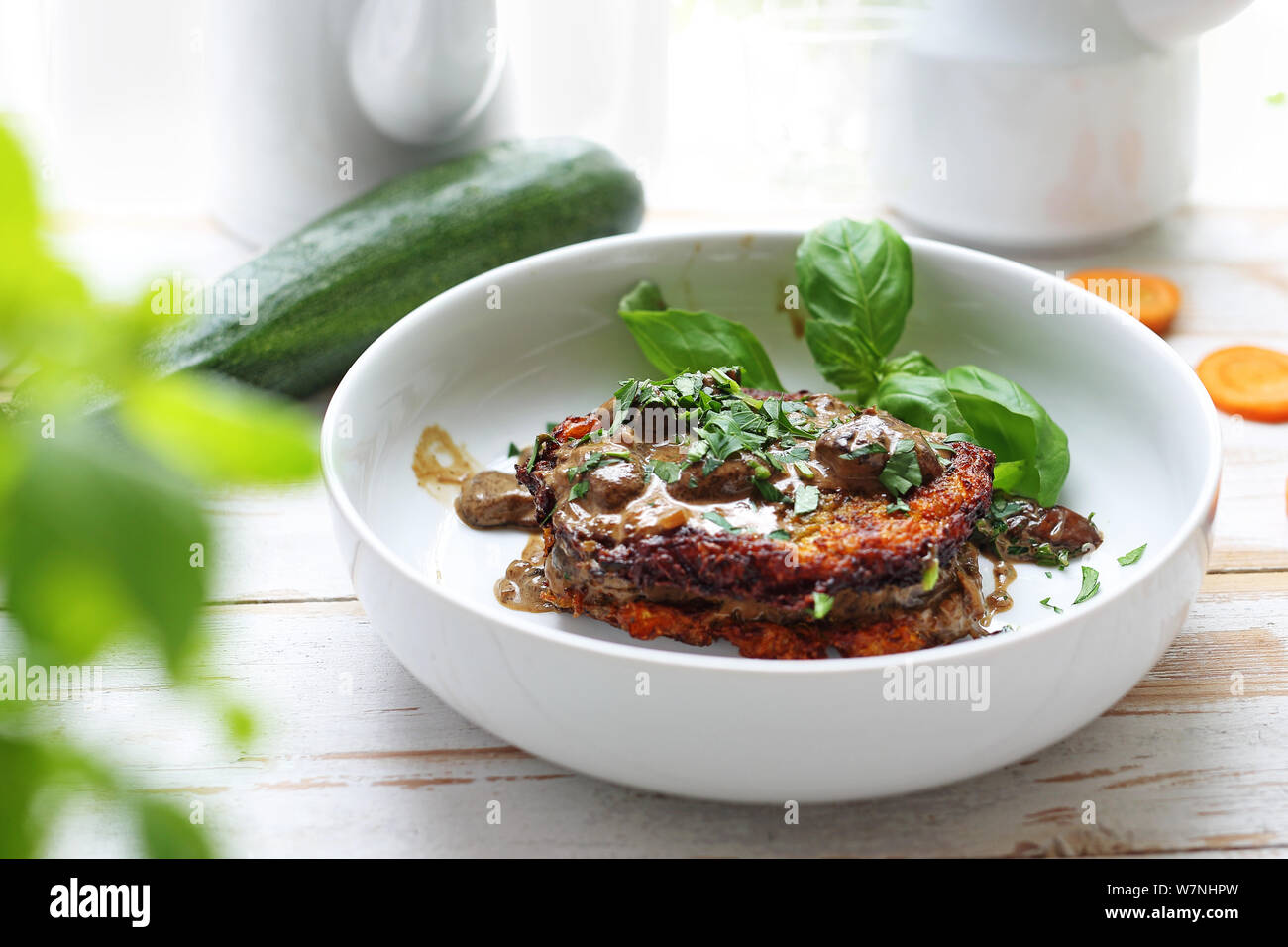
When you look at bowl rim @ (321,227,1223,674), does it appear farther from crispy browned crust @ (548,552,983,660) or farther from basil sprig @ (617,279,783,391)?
basil sprig @ (617,279,783,391)

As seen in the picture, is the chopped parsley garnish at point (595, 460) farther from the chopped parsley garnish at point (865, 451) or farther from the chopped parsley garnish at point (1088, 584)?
the chopped parsley garnish at point (1088, 584)

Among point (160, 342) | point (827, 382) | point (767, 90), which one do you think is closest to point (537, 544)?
point (827, 382)

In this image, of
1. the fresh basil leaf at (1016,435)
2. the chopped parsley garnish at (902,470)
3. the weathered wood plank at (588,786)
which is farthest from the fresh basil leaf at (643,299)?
the weathered wood plank at (588,786)

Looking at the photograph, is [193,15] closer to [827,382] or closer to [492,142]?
[492,142]

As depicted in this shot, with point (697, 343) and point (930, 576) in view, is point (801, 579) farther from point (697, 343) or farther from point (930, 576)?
point (697, 343)

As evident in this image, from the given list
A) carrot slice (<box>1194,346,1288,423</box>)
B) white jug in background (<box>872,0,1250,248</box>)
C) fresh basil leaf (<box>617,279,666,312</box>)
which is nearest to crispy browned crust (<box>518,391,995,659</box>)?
fresh basil leaf (<box>617,279,666,312</box>)

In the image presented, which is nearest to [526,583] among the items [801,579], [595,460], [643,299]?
[595,460]
